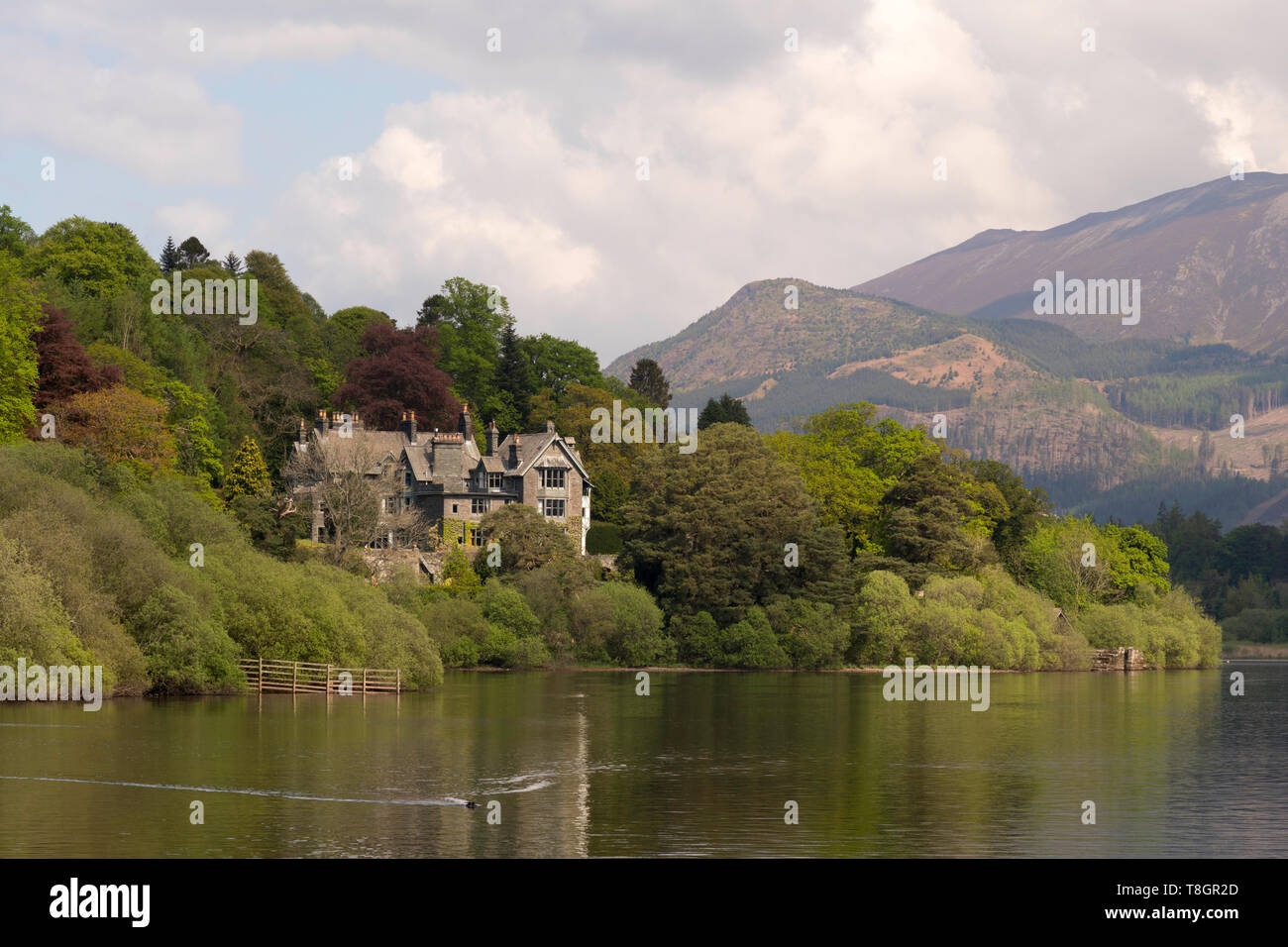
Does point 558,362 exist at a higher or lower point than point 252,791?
higher

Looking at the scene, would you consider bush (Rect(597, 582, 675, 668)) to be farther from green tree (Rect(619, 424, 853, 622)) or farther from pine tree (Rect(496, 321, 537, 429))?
pine tree (Rect(496, 321, 537, 429))

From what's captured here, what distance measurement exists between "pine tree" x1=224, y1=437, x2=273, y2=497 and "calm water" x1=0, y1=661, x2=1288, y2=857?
29556mm

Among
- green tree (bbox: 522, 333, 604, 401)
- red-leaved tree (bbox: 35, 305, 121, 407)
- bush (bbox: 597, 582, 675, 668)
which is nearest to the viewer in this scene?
red-leaved tree (bbox: 35, 305, 121, 407)

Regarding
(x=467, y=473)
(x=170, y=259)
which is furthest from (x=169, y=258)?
(x=467, y=473)

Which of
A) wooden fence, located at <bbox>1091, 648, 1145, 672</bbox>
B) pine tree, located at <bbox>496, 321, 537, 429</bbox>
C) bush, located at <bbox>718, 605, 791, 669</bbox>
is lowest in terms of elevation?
wooden fence, located at <bbox>1091, 648, 1145, 672</bbox>

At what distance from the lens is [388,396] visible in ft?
418

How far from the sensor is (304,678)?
6806cm

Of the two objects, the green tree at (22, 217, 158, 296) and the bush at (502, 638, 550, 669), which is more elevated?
the green tree at (22, 217, 158, 296)

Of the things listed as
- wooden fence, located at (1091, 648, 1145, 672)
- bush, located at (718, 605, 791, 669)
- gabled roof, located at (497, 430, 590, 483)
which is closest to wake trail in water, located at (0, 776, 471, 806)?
bush, located at (718, 605, 791, 669)

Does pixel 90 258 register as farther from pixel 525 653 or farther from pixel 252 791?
pixel 252 791

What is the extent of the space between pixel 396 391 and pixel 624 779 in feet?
287

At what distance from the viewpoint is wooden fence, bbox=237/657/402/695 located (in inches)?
2616
